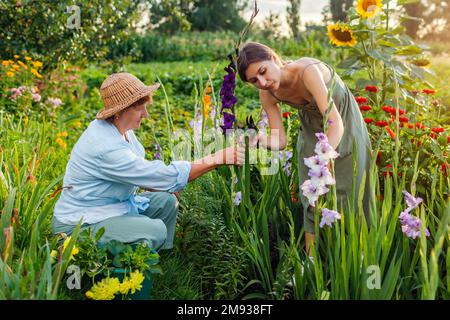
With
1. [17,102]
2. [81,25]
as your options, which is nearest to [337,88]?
[17,102]

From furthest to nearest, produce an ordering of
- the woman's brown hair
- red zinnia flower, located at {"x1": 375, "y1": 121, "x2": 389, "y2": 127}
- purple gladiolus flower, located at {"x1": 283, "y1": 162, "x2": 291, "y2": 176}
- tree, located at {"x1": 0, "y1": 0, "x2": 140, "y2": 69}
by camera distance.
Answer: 1. tree, located at {"x1": 0, "y1": 0, "x2": 140, "y2": 69}
2. purple gladiolus flower, located at {"x1": 283, "y1": 162, "x2": 291, "y2": 176}
3. red zinnia flower, located at {"x1": 375, "y1": 121, "x2": 389, "y2": 127}
4. the woman's brown hair

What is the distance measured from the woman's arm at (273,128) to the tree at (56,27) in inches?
142

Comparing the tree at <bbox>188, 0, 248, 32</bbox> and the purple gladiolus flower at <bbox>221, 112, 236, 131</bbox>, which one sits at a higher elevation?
the tree at <bbox>188, 0, 248, 32</bbox>

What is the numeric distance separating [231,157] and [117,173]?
0.57m

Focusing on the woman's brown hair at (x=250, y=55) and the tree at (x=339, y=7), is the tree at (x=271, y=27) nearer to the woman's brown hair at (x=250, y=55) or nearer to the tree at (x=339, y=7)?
the tree at (x=339, y=7)

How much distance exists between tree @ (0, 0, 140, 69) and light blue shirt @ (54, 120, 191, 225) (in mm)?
3618

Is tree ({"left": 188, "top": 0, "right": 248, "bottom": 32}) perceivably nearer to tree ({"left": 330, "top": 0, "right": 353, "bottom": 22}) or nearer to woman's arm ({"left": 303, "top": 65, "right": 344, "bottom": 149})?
tree ({"left": 330, "top": 0, "right": 353, "bottom": 22})

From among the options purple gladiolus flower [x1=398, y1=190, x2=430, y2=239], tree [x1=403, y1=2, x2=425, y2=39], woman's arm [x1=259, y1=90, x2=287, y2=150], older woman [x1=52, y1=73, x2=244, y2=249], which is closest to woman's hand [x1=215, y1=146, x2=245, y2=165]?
older woman [x1=52, y1=73, x2=244, y2=249]

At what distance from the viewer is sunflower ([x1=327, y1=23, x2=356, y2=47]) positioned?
4137 mm

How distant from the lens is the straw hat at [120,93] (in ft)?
9.00

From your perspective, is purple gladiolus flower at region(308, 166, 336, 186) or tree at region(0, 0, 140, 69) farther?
tree at region(0, 0, 140, 69)

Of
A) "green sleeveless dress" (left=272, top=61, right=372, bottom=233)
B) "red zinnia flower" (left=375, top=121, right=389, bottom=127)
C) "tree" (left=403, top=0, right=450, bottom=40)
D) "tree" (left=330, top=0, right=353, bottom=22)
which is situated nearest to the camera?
"green sleeveless dress" (left=272, top=61, right=372, bottom=233)

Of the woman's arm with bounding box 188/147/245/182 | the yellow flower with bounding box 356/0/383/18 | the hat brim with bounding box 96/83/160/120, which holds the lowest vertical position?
the woman's arm with bounding box 188/147/245/182

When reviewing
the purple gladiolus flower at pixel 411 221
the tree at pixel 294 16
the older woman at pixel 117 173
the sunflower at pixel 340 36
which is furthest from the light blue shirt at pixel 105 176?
the tree at pixel 294 16
